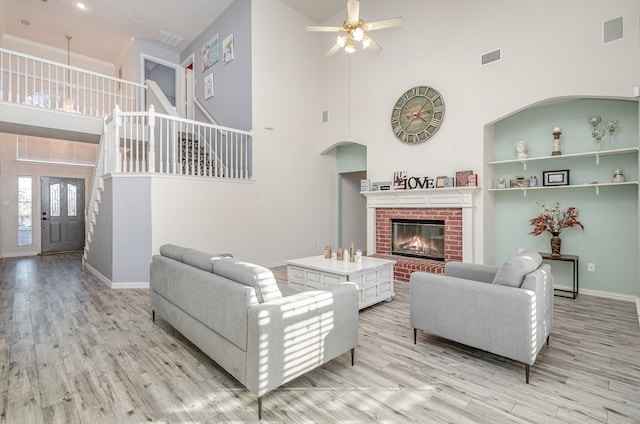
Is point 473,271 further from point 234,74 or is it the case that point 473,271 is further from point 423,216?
point 234,74

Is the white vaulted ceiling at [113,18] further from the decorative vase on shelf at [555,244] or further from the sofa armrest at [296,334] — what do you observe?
the sofa armrest at [296,334]

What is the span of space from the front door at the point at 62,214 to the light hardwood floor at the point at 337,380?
5.89 m

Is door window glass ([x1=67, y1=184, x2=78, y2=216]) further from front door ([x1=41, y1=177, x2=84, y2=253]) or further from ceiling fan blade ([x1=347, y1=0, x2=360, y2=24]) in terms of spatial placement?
ceiling fan blade ([x1=347, y1=0, x2=360, y2=24])

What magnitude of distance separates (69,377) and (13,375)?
418 mm

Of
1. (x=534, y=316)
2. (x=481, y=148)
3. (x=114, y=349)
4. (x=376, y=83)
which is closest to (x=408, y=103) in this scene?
(x=376, y=83)

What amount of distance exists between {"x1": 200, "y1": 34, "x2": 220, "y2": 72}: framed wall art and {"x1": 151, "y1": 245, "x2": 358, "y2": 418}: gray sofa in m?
6.05

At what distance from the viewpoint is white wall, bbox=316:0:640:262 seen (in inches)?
153

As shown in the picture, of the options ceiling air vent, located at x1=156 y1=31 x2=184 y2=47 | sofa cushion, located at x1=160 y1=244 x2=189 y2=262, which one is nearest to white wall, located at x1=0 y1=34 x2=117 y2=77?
ceiling air vent, located at x1=156 y1=31 x2=184 y2=47

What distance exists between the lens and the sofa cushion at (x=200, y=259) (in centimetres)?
252

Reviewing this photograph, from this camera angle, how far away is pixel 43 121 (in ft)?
17.7

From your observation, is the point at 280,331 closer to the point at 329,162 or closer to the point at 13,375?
the point at 13,375

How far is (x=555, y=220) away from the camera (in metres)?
4.41

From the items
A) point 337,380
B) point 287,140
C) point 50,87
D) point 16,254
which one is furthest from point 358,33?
point 16,254

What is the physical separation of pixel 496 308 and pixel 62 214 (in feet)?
33.3
